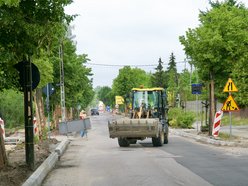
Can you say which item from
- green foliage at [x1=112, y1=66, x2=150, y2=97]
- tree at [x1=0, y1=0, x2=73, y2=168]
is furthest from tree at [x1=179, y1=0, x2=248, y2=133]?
green foliage at [x1=112, y1=66, x2=150, y2=97]

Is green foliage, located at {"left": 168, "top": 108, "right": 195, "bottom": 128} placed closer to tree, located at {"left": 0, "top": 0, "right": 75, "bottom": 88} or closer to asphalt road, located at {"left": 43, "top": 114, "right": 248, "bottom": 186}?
asphalt road, located at {"left": 43, "top": 114, "right": 248, "bottom": 186}

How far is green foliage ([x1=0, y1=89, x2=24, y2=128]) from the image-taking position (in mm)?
45531

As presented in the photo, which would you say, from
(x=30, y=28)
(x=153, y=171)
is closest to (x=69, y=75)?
(x=153, y=171)

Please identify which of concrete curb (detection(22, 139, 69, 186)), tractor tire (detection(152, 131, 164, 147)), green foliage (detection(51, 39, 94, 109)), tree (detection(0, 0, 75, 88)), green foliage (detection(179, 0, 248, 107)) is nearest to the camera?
concrete curb (detection(22, 139, 69, 186))

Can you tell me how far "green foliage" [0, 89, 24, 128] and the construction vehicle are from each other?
69.9 ft

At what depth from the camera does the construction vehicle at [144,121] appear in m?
22.8

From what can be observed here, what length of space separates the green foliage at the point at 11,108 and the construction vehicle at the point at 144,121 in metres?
21.3

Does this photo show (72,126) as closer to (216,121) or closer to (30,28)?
(216,121)

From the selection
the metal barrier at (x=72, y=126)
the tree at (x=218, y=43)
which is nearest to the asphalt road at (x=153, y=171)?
the tree at (x=218, y=43)

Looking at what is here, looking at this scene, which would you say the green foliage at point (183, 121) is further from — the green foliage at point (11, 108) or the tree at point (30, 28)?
the tree at point (30, 28)

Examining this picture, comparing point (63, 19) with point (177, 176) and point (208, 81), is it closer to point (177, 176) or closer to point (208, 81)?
point (177, 176)

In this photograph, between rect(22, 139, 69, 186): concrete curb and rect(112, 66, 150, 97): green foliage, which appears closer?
rect(22, 139, 69, 186): concrete curb

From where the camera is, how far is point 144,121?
22844 mm

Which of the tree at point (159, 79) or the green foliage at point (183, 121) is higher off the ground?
the tree at point (159, 79)
